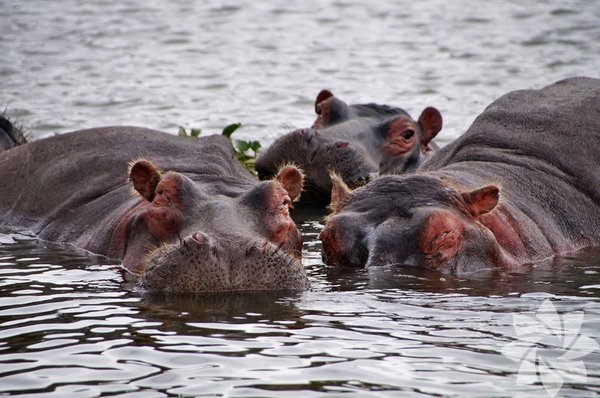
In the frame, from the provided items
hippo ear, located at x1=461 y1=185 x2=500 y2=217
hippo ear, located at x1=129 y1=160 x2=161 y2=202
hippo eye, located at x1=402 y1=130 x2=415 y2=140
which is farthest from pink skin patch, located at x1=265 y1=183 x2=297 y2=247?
hippo eye, located at x1=402 y1=130 x2=415 y2=140

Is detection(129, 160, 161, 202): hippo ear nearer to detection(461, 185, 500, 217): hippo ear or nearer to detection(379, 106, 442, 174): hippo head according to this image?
detection(461, 185, 500, 217): hippo ear

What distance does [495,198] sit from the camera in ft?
24.0

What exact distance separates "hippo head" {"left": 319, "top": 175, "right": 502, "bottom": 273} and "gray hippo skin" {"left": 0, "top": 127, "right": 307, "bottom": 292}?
1.03ft

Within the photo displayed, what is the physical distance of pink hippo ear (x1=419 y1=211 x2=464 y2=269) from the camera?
7105mm

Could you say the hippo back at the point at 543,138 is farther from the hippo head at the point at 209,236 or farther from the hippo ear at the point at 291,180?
the hippo head at the point at 209,236

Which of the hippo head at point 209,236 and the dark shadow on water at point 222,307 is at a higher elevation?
the hippo head at point 209,236

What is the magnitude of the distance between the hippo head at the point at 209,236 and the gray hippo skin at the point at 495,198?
1.45 ft

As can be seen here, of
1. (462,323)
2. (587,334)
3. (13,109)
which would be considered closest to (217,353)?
(462,323)

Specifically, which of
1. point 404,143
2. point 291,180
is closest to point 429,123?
point 404,143

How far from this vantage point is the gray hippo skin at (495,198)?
721 cm

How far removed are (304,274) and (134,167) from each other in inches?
48.3

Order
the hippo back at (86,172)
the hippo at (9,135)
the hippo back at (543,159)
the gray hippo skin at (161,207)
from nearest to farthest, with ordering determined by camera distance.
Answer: the gray hippo skin at (161,207) → the hippo back at (543,159) → the hippo back at (86,172) → the hippo at (9,135)

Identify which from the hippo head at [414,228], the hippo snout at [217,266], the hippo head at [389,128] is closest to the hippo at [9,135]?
the hippo head at [389,128]

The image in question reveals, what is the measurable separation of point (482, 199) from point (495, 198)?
Result: 0.07 m
